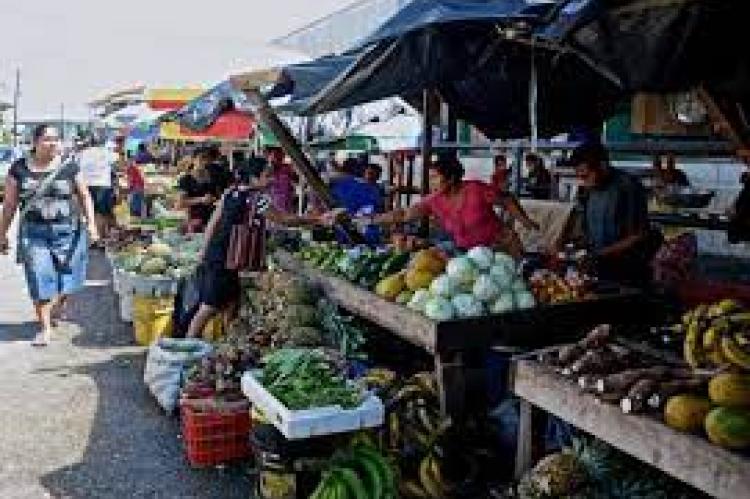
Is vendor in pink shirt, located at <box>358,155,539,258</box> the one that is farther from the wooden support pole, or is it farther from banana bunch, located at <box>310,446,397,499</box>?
banana bunch, located at <box>310,446,397,499</box>

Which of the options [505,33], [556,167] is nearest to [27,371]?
[505,33]

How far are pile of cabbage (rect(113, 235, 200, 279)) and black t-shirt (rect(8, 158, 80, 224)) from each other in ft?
3.37

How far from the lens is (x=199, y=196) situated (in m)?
11.4

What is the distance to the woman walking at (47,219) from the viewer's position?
8.36 m

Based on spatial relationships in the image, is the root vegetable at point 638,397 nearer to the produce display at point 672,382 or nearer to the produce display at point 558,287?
the produce display at point 672,382

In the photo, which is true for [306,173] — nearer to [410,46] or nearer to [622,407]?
[410,46]

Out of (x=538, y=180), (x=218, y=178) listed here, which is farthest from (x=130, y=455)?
(x=538, y=180)

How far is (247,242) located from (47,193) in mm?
2309

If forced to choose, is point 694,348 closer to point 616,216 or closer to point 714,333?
point 714,333

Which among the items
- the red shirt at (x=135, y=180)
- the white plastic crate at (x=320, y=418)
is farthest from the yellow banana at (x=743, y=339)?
the red shirt at (x=135, y=180)

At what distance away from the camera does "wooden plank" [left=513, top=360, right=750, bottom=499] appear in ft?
9.55

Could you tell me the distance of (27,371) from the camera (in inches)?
297

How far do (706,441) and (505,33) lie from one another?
130 inches

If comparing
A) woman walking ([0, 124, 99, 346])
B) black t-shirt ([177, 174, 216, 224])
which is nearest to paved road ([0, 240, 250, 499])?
woman walking ([0, 124, 99, 346])
